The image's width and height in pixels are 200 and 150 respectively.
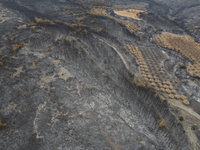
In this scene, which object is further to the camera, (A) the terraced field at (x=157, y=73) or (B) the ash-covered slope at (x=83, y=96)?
(A) the terraced field at (x=157, y=73)

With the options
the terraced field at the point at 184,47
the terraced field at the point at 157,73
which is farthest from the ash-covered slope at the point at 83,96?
the terraced field at the point at 184,47

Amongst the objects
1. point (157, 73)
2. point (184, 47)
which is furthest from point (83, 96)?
point (184, 47)

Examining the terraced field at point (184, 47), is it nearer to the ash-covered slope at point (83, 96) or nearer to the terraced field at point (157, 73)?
the ash-covered slope at point (83, 96)

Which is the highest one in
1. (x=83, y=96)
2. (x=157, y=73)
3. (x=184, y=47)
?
(x=184, y=47)

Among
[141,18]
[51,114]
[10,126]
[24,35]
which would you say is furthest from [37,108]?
[141,18]

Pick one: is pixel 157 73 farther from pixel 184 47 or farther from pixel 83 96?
pixel 184 47

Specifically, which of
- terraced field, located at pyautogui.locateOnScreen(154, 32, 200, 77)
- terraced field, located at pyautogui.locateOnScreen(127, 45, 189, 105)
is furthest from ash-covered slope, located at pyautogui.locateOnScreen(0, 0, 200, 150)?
terraced field, located at pyautogui.locateOnScreen(154, 32, 200, 77)

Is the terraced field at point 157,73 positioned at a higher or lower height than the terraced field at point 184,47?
lower

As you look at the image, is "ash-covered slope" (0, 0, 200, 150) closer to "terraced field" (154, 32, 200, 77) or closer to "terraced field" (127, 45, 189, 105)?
"terraced field" (127, 45, 189, 105)
